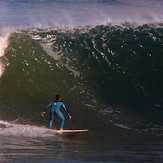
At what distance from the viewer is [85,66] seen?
13.6m

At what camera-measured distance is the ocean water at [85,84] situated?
7309 millimetres

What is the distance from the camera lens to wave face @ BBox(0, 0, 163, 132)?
11386 mm

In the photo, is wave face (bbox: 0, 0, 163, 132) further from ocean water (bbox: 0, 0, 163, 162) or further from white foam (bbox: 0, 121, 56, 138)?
white foam (bbox: 0, 121, 56, 138)

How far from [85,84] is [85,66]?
124 cm

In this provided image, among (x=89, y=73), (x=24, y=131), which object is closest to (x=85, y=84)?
(x=89, y=73)

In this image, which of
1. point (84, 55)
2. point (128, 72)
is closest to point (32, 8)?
point (84, 55)

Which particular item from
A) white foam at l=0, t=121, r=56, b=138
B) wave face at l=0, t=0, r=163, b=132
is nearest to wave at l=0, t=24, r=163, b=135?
wave face at l=0, t=0, r=163, b=132

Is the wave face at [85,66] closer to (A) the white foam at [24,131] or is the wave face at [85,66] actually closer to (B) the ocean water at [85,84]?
(B) the ocean water at [85,84]

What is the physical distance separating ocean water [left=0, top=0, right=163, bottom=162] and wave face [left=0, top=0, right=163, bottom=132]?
30mm

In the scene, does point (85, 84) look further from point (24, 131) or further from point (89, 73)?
point (24, 131)

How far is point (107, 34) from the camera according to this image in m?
15.9

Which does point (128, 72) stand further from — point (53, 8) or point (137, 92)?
point (53, 8)

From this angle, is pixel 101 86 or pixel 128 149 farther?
pixel 101 86

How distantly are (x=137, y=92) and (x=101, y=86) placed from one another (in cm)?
120
